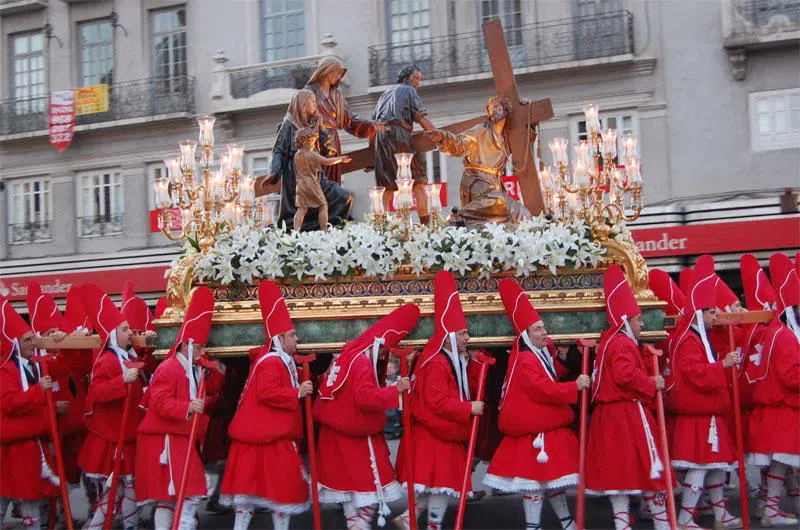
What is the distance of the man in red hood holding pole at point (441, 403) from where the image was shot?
7.81 meters

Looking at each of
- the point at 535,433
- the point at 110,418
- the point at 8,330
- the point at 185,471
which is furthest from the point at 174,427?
the point at 535,433

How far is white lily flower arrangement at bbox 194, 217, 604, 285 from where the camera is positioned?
8156 mm

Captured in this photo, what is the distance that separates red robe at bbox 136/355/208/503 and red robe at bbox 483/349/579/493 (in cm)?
228

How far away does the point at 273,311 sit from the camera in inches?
313

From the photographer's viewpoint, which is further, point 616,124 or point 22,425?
point 616,124

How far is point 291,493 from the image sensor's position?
25.6ft

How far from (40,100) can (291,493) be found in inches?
701

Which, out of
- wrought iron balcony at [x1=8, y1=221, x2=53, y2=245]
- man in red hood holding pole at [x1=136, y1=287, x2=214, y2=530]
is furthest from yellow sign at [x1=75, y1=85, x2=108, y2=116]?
man in red hood holding pole at [x1=136, y1=287, x2=214, y2=530]

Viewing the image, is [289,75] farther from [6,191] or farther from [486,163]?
[486,163]

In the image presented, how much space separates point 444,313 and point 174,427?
2.22 m

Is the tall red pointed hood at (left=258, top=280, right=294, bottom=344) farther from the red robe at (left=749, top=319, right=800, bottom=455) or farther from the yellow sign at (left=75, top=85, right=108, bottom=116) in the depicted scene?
the yellow sign at (left=75, top=85, right=108, bottom=116)

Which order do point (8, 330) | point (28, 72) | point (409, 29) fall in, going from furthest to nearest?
point (28, 72) < point (409, 29) < point (8, 330)

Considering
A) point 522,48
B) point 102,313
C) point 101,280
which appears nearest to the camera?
point 102,313

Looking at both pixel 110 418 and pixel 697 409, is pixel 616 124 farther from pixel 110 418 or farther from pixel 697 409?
pixel 110 418
